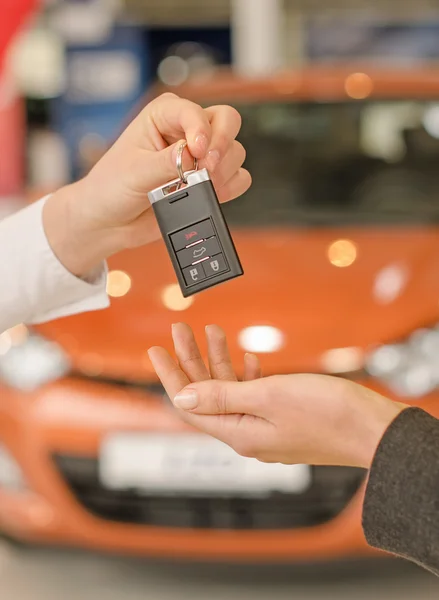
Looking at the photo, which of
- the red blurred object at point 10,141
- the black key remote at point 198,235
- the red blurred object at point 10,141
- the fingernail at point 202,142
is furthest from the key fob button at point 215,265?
the red blurred object at point 10,141

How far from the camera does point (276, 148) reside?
8.87 ft

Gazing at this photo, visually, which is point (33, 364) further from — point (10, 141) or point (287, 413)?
point (10, 141)

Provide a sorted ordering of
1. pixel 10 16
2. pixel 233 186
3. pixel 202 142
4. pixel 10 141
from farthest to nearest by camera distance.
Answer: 1. pixel 10 141
2. pixel 10 16
3. pixel 233 186
4. pixel 202 142

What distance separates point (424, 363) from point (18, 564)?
1.07 meters

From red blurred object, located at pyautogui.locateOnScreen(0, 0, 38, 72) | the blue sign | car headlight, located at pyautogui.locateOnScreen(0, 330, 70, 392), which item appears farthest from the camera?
the blue sign

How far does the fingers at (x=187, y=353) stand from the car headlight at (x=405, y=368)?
1048 mm

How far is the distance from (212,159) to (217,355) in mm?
193

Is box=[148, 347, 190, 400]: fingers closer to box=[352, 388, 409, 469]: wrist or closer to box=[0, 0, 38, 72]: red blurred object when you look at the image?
box=[352, 388, 409, 469]: wrist

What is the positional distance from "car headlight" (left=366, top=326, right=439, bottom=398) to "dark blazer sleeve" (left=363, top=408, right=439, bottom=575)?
3.73 feet

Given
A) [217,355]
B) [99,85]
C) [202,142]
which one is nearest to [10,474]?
[217,355]

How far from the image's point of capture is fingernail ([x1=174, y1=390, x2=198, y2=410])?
36.1 inches

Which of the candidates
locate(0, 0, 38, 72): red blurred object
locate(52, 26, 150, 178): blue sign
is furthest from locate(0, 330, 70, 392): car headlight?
locate(52, 26, 150, 178): blue sign

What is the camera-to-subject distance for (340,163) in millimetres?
2646

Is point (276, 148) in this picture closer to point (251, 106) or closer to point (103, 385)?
point (251, 106)
